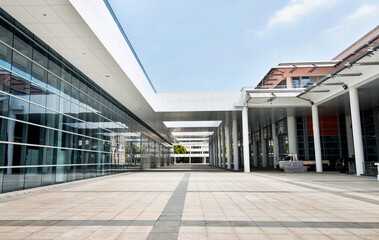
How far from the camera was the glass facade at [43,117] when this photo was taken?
10.9 meters

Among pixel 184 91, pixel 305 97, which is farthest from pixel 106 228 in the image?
pixel 305 97

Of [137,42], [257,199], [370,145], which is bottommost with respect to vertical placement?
[257,199]

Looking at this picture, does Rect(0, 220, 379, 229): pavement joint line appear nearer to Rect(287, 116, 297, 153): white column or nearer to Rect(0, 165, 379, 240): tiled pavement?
Rect(0, 165, 379, 240): tiled pavement

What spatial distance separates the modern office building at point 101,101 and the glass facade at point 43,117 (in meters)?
0.05

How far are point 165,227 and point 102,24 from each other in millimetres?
10064

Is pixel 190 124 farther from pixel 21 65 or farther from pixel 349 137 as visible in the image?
pixel 21 65

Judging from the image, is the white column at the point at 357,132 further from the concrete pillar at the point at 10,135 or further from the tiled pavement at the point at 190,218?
the concrete pillar at the point at 10,135

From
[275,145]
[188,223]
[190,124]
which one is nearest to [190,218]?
[188,223]

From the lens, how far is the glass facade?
10.9 m

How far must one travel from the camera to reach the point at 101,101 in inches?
867

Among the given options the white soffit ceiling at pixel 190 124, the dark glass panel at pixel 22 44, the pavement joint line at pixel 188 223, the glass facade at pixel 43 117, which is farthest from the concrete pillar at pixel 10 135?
the white soffit ceiling at pixel 190 124

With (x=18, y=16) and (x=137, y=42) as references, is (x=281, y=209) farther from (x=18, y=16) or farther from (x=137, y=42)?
(x=137, y=42)

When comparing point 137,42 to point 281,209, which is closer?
point 281,209

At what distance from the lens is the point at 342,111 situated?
1299 inches
